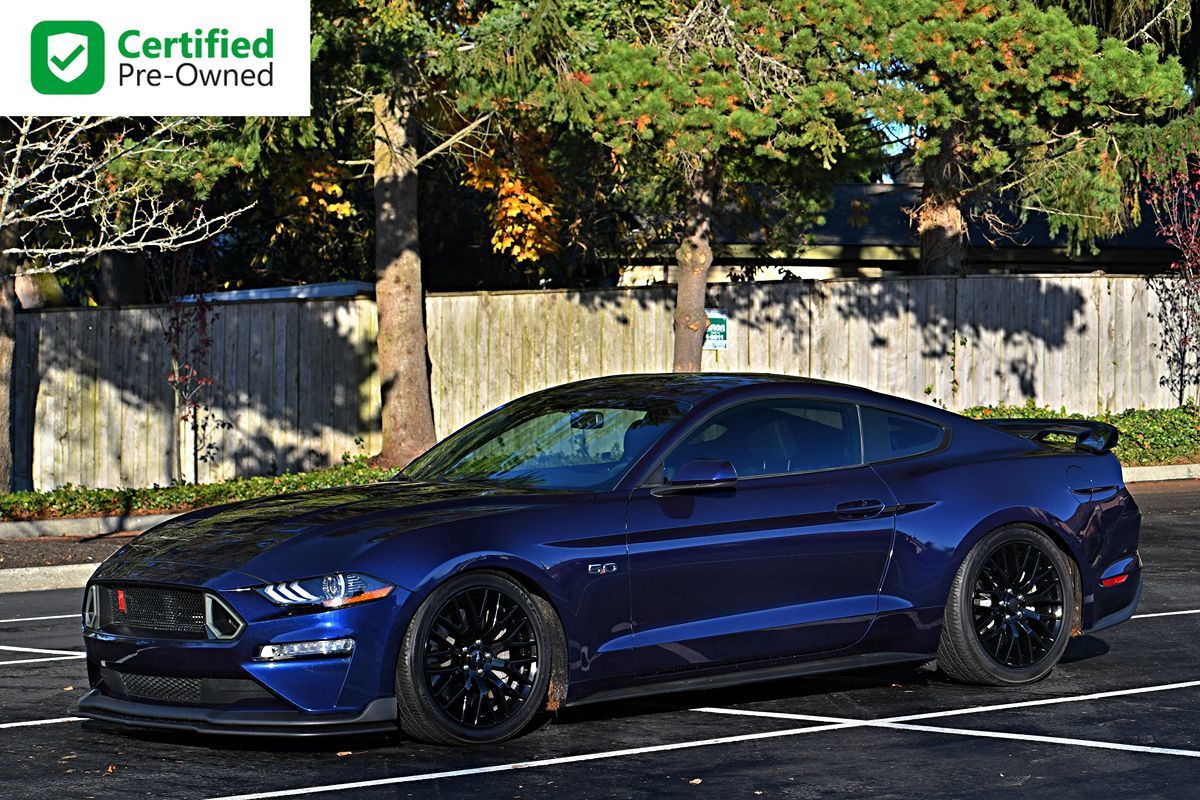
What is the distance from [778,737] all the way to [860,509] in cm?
125

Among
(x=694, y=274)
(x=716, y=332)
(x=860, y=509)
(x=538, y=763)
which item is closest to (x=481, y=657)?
(x=538, y=763)

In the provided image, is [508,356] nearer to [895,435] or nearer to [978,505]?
[895,435]

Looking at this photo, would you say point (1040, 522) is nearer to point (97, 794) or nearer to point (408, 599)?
point (408, 599)

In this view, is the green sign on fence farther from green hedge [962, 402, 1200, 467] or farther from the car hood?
the car hood

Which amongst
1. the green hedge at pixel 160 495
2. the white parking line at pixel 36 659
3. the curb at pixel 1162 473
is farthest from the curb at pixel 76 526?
the curb at pixel 1162 473

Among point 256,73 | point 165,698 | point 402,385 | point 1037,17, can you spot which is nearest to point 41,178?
point 256,73

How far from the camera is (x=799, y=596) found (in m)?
8.32

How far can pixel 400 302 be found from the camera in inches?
895

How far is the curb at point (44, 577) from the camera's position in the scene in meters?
14.7

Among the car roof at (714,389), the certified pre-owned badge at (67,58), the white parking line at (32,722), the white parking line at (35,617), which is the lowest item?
the white parking line at (35,617)

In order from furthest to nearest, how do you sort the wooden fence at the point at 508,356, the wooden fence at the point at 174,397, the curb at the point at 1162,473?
the wooden fence at the point at 508,356 < the wooden fence at the point at 174,397 < the curb at the point at 1162,473

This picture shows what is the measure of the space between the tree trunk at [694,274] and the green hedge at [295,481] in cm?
395

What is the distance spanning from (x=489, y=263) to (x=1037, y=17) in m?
14.5

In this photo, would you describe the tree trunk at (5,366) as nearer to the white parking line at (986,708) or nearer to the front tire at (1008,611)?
the white parking line at (986,708)
